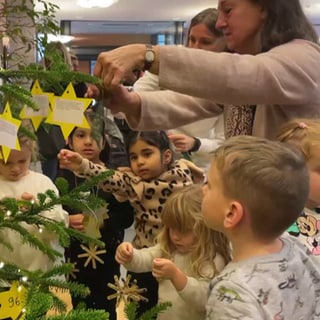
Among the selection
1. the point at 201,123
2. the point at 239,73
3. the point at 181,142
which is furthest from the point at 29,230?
the point at 201,123

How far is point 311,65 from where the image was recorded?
4.75ft

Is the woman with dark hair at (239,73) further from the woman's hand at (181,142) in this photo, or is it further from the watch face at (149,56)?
the woman's hand at (181,142)

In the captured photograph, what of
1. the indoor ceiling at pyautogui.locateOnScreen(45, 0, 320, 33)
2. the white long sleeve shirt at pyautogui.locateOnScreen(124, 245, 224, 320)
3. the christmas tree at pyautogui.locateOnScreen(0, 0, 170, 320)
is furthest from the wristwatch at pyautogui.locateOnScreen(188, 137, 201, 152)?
the indoor ceiling at pyautogui.locateOnScreen(45, 0, 320, 33)

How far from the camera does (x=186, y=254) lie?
1732mm

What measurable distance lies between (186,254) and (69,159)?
1.56 feet

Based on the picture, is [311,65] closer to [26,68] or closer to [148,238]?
[26,68]

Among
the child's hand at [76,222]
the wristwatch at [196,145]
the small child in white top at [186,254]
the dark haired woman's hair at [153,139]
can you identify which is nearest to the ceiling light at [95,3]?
the wristwatch at [196,145]

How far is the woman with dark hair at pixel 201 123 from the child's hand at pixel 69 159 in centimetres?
52

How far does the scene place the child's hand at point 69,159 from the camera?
179 cm

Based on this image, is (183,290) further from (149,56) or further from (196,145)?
(196,145)

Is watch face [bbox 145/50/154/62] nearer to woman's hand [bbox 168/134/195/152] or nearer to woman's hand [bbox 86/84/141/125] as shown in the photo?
woman's hand [bbox 86/84/141/125]

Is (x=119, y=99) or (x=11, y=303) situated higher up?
(x=119, y=99)

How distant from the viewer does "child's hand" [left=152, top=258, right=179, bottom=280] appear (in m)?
1.49

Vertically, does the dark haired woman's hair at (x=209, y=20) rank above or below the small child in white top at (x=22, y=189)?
above
